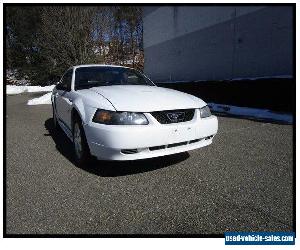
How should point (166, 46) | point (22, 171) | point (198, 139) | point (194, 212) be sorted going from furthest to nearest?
point (166, 46)
point (22, 171)
point (198, 139)
point (194, 212)

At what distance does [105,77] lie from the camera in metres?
4.76

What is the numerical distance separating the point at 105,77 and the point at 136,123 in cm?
188

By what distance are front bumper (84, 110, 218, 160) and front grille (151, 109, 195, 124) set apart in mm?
62

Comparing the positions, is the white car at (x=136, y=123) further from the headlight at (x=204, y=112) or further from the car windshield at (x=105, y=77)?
the car windshield at (x=105, y=77)

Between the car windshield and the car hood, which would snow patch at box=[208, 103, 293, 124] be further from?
the car hood

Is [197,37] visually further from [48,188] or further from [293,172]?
[48,188]

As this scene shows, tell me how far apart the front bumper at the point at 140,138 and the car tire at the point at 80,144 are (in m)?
0.23

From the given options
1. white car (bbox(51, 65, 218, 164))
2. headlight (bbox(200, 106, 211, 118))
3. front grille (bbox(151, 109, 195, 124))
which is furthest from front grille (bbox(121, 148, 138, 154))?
headlight (bbox(200, 106, 211, 118))

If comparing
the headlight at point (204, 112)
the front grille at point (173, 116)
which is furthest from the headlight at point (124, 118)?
the headlight at point (204, 112)

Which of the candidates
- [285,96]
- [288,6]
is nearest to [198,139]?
[285,96]

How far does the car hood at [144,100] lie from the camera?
3.26 meters

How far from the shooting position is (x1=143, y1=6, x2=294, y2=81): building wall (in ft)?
29.3

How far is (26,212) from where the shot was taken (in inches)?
110

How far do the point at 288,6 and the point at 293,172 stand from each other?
688 centimetres
